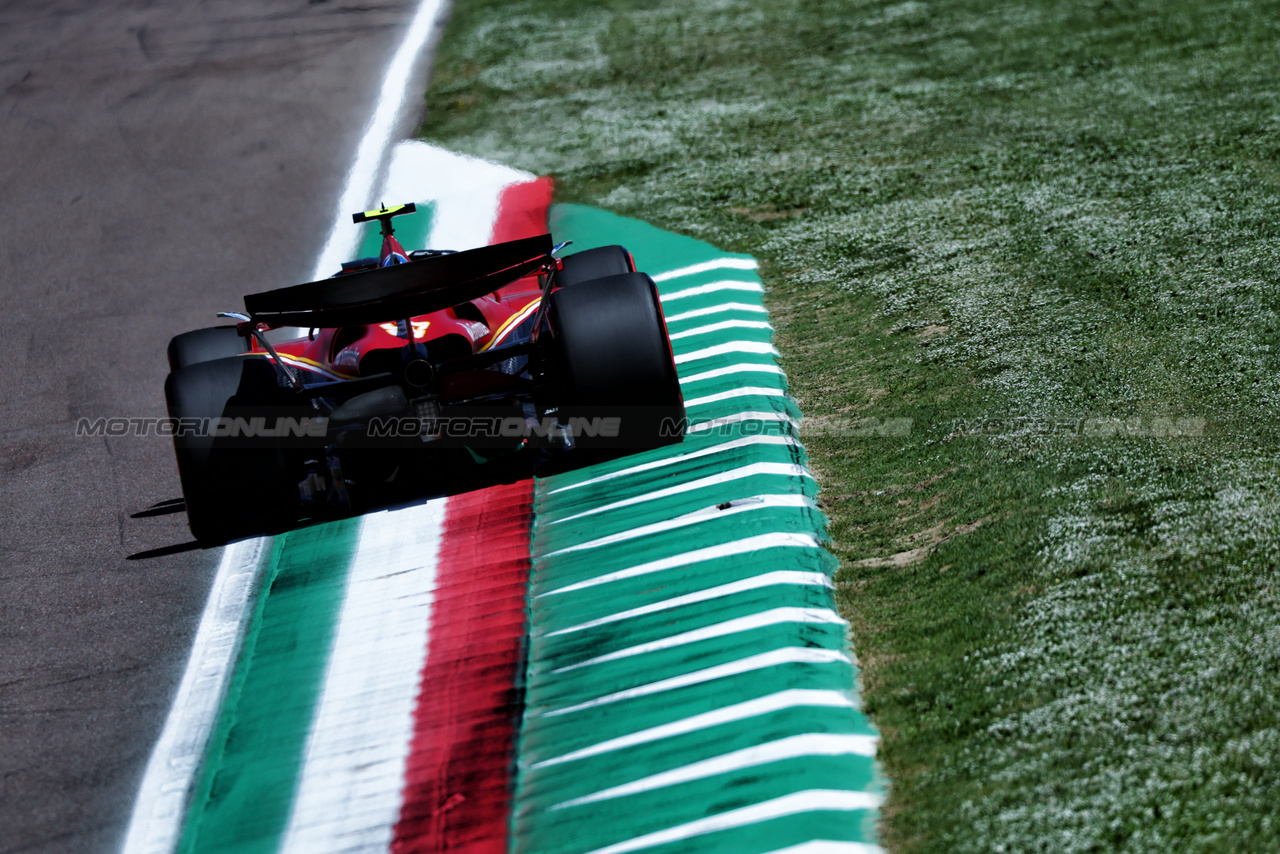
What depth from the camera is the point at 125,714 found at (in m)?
Answer: 5.05

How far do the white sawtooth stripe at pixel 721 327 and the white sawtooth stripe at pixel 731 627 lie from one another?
11.4ft

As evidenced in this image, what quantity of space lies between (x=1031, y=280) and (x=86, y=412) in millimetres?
7091

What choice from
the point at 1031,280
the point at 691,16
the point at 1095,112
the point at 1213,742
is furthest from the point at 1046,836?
the point at 691,16

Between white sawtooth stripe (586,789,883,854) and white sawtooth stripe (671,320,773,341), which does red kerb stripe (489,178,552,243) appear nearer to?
white sawtooth stripe (671,320,773,341)

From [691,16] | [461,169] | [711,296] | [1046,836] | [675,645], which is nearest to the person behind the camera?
[1046,836]

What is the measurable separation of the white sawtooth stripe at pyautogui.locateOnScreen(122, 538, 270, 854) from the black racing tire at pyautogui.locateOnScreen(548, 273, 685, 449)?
2.03 meters

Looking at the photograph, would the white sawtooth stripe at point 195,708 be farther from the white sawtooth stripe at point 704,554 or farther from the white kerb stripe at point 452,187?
the white kerb stripe at point 452,187

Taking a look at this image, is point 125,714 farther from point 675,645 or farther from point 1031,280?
point 1031,280

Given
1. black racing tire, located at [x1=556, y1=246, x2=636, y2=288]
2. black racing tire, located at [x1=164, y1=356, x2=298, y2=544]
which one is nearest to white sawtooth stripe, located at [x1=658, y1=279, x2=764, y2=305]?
black racing tire, located at [x1=556, y1=246, x2=636, y2=288]

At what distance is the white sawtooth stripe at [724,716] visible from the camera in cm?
442

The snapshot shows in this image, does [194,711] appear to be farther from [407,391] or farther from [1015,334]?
[1015,334]

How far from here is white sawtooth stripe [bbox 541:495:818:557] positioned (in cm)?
580

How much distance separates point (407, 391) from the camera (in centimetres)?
583

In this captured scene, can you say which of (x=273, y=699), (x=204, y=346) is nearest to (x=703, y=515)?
(x=273, y=699)
